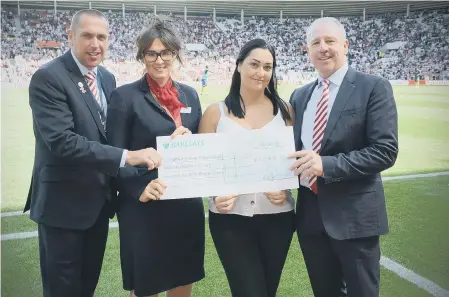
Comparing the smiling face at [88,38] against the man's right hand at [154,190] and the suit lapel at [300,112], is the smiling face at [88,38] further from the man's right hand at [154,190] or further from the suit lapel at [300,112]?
the suit lapel at [300,112]

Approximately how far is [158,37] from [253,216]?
886 mm

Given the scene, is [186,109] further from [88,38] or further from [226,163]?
[88,38]

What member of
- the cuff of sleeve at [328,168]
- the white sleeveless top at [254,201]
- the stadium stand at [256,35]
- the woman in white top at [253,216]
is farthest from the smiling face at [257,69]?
the stadium stand at [256,35]

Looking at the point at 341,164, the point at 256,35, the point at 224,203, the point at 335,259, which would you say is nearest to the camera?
the point at 341,164

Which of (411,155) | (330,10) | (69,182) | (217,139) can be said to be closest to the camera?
(217,139)

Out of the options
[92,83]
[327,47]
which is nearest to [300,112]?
[327,47]

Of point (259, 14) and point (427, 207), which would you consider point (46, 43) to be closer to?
point (259, 14)

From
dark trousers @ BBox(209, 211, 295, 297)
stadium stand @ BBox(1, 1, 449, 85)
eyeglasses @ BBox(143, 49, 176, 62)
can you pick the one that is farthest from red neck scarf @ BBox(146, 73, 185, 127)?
stadium stand @ BBox(1, 1, 449, 85)

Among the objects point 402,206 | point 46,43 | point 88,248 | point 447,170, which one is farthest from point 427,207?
point 46,43

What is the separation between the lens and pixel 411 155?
594 centimetres

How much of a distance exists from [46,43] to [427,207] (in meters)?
3.91

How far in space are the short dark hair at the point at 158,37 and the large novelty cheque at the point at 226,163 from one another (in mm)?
405

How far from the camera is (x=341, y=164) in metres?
1.60

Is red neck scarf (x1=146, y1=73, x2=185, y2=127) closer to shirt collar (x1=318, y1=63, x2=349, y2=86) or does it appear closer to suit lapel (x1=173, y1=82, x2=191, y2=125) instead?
suit lapel (x1=173, y1=82, x2=191, y2=125)
